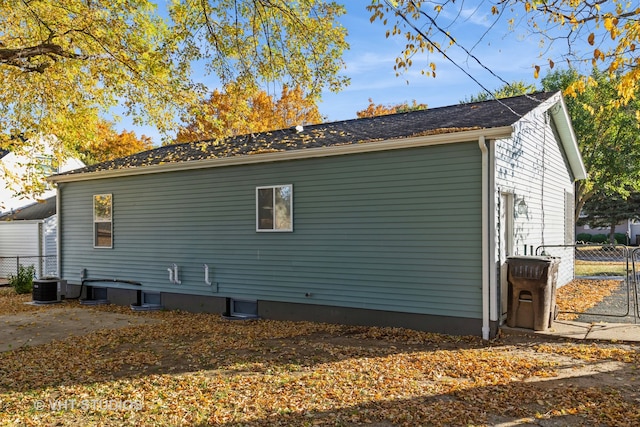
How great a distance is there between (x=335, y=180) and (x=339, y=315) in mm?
2422

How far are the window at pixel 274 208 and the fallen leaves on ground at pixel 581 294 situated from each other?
523cm

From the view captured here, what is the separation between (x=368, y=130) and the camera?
9586mm

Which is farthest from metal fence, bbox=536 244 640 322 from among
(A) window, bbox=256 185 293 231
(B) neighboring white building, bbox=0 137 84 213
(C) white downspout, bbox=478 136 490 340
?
(B) neighboring white building, bbox=0 137 84 213

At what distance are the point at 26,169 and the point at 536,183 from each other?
1411 cm

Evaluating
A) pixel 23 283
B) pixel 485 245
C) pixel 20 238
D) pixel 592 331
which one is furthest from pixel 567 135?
pixel 20 238

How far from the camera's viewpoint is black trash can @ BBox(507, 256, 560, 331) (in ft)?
23.6

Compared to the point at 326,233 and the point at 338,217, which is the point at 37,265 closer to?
the point at 326,233

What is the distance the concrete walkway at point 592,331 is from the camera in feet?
22.5

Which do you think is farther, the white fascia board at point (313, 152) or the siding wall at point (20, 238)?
the siding wall at point (20, 238)

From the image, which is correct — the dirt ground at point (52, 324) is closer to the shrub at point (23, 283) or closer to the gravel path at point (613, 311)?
the shrub at point (23, 283)

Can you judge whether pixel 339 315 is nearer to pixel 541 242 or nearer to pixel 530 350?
pixel 530 350

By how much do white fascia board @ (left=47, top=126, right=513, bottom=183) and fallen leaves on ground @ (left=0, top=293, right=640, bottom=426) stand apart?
3.02 metres

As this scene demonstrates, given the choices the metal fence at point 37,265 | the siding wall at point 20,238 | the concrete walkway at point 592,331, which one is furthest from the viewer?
the siding wall at point 20,238

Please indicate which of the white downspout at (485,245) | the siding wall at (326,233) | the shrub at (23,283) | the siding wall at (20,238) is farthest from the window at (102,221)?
the white downspout at (485,245)
